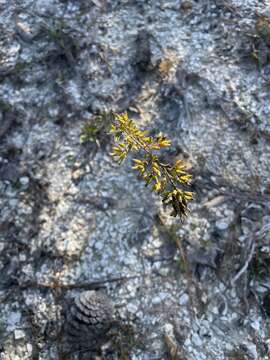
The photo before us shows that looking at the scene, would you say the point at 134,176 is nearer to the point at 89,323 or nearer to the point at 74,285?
the point at 74,285

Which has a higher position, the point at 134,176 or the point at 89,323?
the point at 134,176

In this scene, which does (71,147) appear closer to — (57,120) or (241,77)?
(57,120)

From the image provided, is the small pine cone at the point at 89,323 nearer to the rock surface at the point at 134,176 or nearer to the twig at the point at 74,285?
the rock surface at the point at 134,176

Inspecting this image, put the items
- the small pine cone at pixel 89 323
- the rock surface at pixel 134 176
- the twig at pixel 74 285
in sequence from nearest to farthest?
the small pine cone at pixel 89 323 < the rock surface at pixel 134 176 < the twig at pixel 74 285

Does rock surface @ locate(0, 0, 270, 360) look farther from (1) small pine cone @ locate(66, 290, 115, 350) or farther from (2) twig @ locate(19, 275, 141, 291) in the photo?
(1) small pine cone @ locate(66, 290, 115, 350)

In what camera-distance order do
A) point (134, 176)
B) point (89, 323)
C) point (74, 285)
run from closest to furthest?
point (89, 323) < point (74, 285) < point (134, 176)

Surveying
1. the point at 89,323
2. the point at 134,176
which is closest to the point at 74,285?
the point at 89,323

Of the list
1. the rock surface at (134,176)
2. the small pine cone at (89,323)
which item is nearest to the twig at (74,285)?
the rock surface at (134,176)

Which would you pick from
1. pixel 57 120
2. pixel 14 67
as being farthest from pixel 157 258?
pixel 14 67
